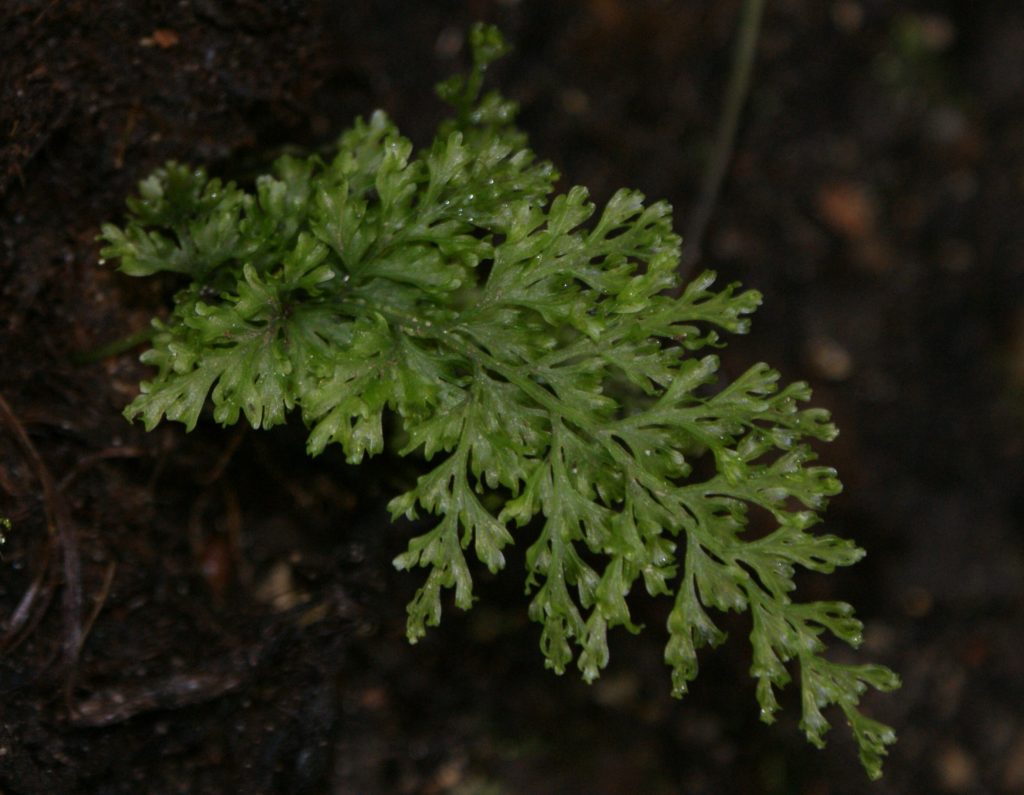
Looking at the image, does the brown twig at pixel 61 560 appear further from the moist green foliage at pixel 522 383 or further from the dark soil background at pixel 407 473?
the moist green foliage at pixel 522 383

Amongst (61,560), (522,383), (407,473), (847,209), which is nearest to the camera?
(522,383)

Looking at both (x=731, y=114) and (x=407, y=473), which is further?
(x=731, y=114)

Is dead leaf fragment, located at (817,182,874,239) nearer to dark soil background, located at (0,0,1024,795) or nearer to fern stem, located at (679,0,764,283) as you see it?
dark soil background, located at (0,0,1024,795)

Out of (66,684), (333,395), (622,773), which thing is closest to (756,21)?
(333,395)

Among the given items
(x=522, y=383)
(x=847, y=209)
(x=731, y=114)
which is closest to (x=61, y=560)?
(x=522, y=383)

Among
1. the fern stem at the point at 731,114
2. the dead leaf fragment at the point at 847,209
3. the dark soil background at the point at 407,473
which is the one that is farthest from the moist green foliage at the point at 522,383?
the dead leaf fragment at the point at 847,209

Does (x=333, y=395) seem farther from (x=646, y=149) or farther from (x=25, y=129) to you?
(x=646, y=149)

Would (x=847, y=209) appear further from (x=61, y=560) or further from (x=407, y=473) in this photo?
(x=61, y=560)
